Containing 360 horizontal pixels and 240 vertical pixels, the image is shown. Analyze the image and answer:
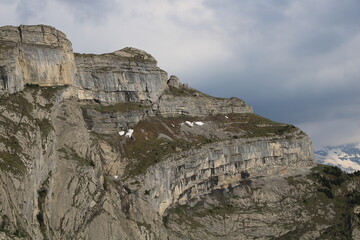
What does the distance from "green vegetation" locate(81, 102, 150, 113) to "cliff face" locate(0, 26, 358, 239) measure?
58 cm

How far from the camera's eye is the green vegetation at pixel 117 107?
128 meters

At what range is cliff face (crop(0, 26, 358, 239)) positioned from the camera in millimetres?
81312

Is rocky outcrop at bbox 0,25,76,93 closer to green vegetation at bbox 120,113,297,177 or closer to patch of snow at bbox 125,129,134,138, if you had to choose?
patch of snow at bbox 125,129,134,138

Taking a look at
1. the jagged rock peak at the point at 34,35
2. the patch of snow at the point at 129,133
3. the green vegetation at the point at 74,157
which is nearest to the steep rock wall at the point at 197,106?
the patch of snow at the point at 129,133

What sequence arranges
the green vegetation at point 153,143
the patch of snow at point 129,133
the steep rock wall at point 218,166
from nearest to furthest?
the green vegetation at point 153,143 → the steep rock wall at point 218,166 → the patch of snow at point 129,133

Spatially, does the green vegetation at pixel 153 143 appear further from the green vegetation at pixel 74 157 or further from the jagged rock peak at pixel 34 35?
the jagged rock peak at pixel 34 35

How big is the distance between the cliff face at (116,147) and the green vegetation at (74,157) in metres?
0.31

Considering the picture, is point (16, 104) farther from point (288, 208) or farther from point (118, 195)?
point (288, 208)

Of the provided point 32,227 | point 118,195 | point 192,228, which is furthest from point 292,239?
point 32,227

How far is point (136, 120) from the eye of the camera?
434 feet

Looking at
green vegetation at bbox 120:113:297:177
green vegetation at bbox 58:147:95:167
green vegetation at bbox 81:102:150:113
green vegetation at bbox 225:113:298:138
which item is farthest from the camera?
green vegetation at bbox 225:113:298:138

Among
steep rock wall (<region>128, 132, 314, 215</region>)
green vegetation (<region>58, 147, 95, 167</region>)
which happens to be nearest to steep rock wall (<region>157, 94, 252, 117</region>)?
steep rock wall (<region>128, 132, 314, 215</region>)

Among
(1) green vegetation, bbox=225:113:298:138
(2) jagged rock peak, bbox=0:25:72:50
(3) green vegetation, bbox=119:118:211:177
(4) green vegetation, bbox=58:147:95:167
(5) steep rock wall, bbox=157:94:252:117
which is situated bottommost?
(4) green vegetation, bbox=58:147:95:167

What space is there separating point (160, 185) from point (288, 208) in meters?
39.8
